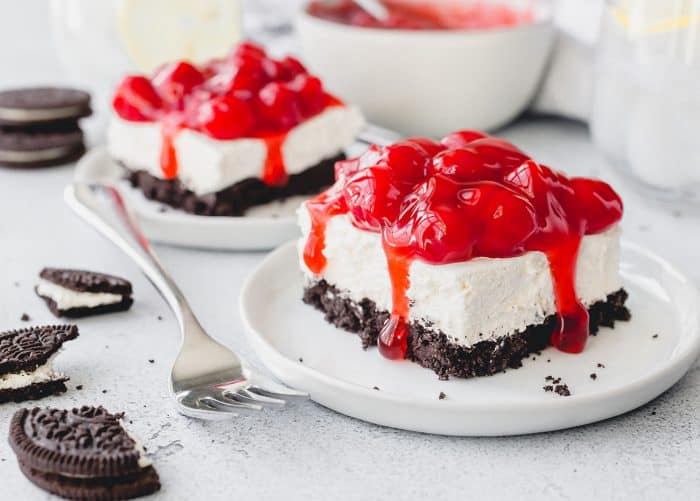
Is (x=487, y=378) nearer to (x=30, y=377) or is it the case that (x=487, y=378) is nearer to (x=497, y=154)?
(x=497, y=154)

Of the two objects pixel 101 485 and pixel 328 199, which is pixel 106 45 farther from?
pixel 101 485

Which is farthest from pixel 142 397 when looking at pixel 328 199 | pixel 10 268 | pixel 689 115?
pixel 689 115

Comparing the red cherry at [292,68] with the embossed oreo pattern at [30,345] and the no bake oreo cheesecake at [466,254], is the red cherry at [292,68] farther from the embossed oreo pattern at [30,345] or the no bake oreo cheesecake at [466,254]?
the embossed oreo pattern at [30,345]

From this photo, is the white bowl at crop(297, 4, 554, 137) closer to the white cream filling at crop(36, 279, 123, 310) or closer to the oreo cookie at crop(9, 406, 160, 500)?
the white cream filling at crop(36, 279, 123, 310)

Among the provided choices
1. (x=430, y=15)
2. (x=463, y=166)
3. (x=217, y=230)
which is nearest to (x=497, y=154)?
(x=463, y=166)

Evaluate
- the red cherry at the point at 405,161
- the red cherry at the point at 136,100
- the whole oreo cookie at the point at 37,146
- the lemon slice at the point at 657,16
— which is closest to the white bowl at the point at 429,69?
the lemon slice at the point at 657,16

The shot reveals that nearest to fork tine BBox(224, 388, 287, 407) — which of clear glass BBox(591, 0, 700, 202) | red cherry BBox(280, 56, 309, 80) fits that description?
red cherry BBox(280, 56, 309, 80)
